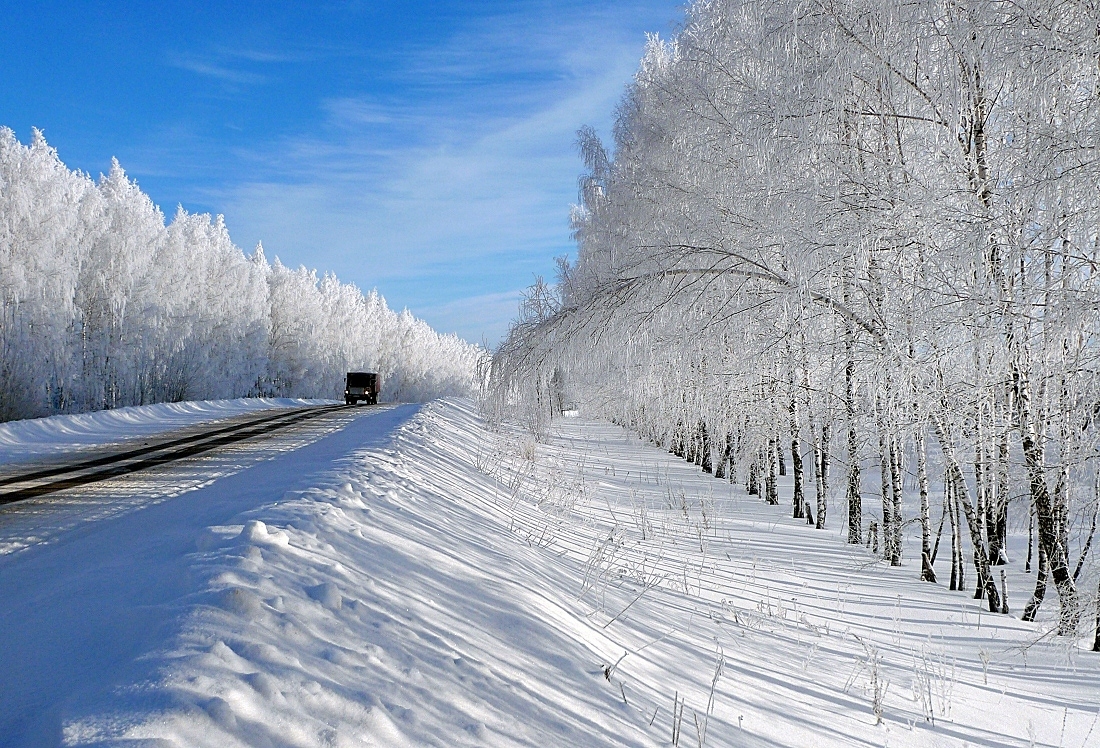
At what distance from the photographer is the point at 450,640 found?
10.4ft

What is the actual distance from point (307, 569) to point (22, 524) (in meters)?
4.78

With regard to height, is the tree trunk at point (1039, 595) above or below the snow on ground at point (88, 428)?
below

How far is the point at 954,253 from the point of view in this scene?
4.54 meters

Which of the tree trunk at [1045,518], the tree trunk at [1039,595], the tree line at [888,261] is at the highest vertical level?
the tree line at [888,261]

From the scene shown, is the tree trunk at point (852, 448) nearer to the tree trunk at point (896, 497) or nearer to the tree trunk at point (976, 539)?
the tree trunk at point (896, 497)

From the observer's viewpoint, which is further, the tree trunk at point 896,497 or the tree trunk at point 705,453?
the tree trunk at point 705,453

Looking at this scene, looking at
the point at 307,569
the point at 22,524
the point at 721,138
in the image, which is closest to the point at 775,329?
the point at 721,138

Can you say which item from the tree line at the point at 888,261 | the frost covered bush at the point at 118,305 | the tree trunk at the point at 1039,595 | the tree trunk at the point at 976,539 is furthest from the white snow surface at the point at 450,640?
the frost covered bush at the point at 118,305

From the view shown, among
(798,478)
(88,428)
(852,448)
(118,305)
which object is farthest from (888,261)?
(118,305)

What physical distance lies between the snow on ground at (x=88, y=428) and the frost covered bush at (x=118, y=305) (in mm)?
3572

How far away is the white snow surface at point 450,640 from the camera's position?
2.31 m

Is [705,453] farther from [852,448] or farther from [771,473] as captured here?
[852,448]

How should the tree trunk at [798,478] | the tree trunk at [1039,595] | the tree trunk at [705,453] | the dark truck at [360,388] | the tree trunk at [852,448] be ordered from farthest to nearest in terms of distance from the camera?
the dark truck at [360,388] < the tree trunk at [705,453] < the tree trunk at [798,478] < the tree trunk at [1039,595] < the tree trunk at [852,448]

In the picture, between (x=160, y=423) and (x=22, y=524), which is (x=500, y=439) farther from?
(x=160, y=423)
